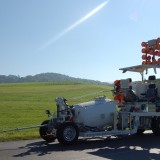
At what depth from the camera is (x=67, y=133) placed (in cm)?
1291

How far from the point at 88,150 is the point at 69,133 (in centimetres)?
134

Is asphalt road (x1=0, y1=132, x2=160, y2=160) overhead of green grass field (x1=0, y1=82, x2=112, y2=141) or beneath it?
beneath

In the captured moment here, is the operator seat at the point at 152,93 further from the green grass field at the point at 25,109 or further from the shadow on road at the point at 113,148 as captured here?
the green grass field at the point at 25,109

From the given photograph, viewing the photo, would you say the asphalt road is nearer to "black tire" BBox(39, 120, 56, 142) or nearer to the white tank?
"black tire" BBox(39, 120, 56, 142)

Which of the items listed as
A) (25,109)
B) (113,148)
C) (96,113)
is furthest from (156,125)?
(25,109)

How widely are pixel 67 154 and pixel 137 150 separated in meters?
2.33

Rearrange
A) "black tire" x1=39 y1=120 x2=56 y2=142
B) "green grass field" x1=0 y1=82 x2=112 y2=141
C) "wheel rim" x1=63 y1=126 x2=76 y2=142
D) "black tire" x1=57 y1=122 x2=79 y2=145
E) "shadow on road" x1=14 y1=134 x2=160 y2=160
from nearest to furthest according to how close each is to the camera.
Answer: "shadow on road" x1=14 y1=134 x2=160 y2=160 < "black tire" x1=57 y1=122 x2=79 y2=145 < "wheel rim" x1=63 y1=126 x2=76 y2=142 < "black tire" x1=39 y1=120 x2=56 y2=142 < "green grass field" x1=0 y1=82 x2=112 y2=141

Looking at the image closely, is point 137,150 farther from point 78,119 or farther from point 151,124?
point 151,124

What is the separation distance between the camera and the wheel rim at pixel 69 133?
12867 millimetres

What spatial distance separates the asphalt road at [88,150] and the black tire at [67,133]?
232 mm

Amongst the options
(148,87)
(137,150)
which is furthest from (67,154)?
(148,87)

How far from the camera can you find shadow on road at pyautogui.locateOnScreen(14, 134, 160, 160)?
10.9 meters

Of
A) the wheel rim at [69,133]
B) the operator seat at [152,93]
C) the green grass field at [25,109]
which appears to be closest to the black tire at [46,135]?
the wheel rim at [69,133]

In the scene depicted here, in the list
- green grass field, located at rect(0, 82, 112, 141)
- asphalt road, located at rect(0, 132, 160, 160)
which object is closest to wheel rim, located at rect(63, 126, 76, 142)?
asphalt road, located at rect(0, 132, 160, 160)
